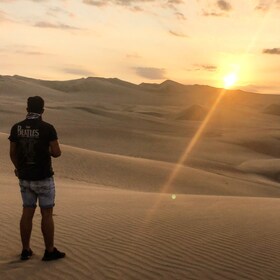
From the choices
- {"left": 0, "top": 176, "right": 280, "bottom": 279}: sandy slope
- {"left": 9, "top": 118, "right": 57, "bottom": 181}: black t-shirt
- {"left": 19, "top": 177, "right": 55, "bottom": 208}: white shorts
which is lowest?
{"left": 0, "top": 176, "right": 280, "bottom": 279}: sandy slope

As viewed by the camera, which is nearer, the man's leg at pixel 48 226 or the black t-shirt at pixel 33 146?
the black t-shirt at pixel 33 146

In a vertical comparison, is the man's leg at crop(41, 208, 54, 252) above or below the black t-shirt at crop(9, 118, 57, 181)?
below

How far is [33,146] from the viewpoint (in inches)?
216

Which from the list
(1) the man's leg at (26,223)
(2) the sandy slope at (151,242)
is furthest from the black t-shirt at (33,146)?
(2) the sandy slope at (151,242)

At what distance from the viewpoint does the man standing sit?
5.48 meters

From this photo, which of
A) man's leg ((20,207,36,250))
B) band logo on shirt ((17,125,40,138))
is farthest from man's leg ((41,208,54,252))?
band logo on shirt ((17,125,40,138))

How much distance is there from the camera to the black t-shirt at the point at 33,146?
17.9 feet

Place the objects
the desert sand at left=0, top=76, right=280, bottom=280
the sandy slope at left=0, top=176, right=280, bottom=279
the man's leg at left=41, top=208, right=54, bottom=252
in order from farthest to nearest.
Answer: the man's leg at left=41, top=208, right=54, bottom=252 → the desert sand at left=0, top=76, right=280, bottom=280 → the sandy slope at left=0, top=176, right=280, bottom=279

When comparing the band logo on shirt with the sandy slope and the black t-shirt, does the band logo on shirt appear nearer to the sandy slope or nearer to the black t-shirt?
the black t-shirt

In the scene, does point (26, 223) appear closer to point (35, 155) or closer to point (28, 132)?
point (35, 155)

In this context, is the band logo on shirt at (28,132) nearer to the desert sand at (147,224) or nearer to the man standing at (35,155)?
the man standing at (35,155)

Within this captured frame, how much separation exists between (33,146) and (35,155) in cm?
10

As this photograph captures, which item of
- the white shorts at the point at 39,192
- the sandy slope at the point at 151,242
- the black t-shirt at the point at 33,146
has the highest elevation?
the black t-shirt at the point at 33,146

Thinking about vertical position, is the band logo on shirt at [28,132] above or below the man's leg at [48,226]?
above
